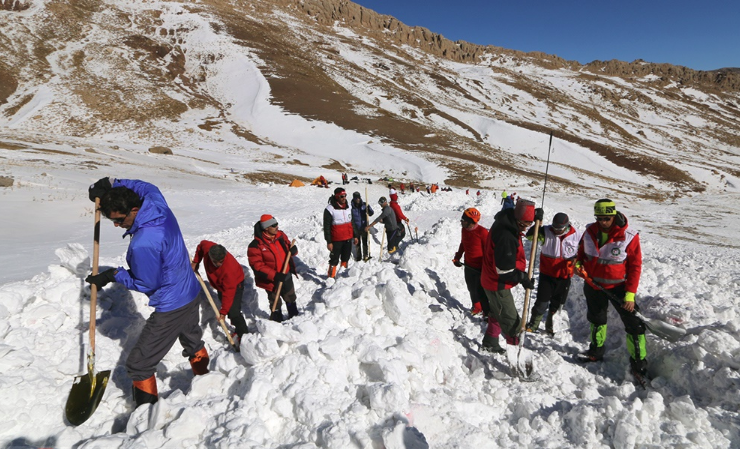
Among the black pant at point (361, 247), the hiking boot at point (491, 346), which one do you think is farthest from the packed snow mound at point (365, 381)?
the black pant at point (361, 247)

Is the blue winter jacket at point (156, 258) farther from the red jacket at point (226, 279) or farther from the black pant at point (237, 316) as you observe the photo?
the black pant at point (237, 316)

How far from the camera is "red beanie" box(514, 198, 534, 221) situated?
12.1 feet

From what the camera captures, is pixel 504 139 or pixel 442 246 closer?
pixel 442 246

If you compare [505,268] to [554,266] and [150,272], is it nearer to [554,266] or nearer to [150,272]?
[554,266]

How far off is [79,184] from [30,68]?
58.1 meters

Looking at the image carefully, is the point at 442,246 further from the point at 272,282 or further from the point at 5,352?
the point at 5,352

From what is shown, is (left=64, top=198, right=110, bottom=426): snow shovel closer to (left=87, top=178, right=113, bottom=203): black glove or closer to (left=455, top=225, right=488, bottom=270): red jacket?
(left=87, top=178, right=113, bottom=203): black glove

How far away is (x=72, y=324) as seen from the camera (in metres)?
3.71

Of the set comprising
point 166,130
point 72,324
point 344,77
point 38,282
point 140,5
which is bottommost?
point 72,324

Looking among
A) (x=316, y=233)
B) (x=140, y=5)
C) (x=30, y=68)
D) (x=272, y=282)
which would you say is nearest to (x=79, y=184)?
(x=316, y=233)

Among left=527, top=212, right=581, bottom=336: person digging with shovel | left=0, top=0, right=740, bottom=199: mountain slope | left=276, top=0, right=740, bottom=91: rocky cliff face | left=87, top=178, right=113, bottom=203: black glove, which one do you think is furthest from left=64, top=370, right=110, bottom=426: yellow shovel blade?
left=276, top=0, right=740, bottom=91: rocky cliff face

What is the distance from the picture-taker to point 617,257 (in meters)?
3.91

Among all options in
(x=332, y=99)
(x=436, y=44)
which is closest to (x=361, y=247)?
(x=332, y=99)

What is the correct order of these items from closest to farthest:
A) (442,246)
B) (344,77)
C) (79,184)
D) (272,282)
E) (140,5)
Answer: (272,282), (442,246), (79,184), (344,77), (140,5)
